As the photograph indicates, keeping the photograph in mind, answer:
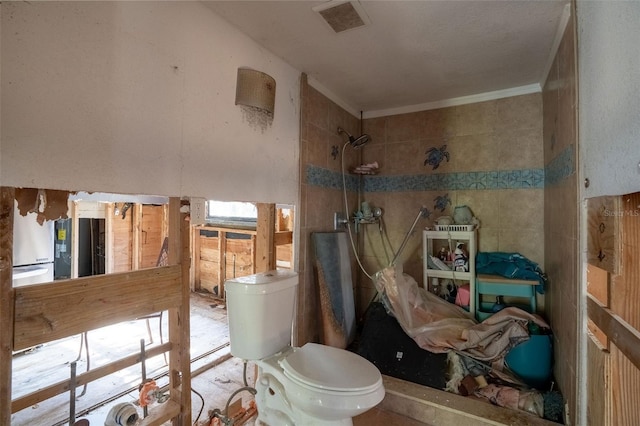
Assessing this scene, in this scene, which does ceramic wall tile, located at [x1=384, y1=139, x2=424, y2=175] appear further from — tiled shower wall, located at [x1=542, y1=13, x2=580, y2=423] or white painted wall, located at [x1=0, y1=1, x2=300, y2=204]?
white painted wall, located at [x1=0, y1=1, x2=300, y2=204]

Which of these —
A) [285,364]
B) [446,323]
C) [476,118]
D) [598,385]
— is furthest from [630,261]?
[476,118]

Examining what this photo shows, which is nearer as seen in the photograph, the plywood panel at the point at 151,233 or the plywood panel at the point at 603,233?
the plywood panel at the point at 603,233

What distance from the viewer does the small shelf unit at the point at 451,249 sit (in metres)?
2.18

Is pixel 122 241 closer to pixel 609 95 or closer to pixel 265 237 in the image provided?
pixel 265 237

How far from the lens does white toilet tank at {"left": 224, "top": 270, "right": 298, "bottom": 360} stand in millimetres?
1411

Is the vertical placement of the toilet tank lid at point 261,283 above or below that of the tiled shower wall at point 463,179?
below

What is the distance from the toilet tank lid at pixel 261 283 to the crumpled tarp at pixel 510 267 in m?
1.57

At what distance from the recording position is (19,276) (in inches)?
94.4

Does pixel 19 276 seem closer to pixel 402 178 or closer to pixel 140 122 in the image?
pixel 140 122

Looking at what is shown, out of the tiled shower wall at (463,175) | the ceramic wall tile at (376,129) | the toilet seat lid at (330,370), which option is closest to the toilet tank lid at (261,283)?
the toilet seat lid at (330,370)

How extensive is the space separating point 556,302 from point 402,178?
1.44m

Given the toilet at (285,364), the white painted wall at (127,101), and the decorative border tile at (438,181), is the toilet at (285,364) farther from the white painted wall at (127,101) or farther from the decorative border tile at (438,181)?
the decorative border tile at (438,181)

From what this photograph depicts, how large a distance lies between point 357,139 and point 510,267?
5.28ft

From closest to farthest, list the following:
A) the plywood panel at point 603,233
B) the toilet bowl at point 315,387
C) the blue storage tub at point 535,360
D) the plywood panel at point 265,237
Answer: the plywood panel at point 603,233
the toilet bowl at point 315,387
the blue storage tub at point 535,360
the plywood panel at point 265,237
